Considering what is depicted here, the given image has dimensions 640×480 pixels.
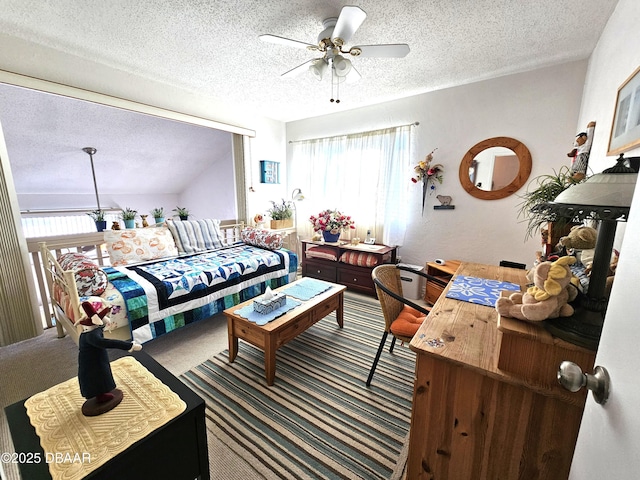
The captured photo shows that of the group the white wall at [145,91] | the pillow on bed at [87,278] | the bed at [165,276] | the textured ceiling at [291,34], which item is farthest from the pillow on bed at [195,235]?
the textured ceiling at [291,34]

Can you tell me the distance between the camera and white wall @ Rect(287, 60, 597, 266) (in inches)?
96.4

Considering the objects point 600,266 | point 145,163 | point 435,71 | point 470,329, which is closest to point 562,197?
point 600,266

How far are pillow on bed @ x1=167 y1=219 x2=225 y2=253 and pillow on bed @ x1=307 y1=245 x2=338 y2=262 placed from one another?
1.22 m

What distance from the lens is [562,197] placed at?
0.80 m

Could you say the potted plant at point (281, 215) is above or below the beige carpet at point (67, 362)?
above

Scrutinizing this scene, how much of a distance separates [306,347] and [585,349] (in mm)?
1829

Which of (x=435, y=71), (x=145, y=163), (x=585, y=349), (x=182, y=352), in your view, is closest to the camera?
(x=585, y=349)

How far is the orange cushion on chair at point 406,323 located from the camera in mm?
1598

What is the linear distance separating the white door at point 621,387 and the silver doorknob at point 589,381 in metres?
0.01

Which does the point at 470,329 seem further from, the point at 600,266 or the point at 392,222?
the point at 392,222

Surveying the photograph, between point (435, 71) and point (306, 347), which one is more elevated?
point (435, 71)

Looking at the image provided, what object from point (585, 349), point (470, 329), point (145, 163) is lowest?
point (470, 329)

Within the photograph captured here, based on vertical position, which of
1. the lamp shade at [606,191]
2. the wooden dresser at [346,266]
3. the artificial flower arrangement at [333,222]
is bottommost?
the wooden dresser at [346,266]

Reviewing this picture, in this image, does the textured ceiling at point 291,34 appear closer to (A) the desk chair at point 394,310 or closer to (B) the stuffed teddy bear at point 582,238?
(B) the stuffed teddy bear at point 582,238
